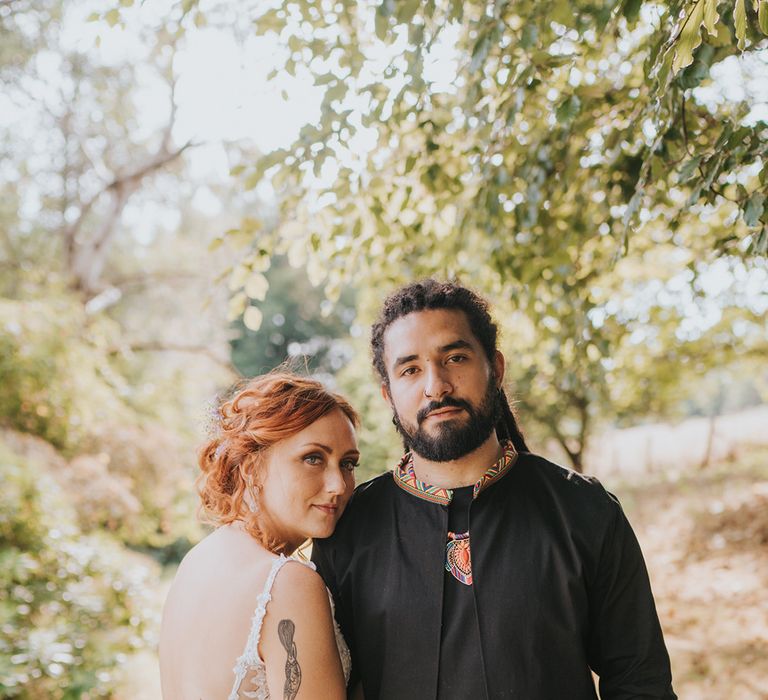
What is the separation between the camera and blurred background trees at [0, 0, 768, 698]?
2.57 m

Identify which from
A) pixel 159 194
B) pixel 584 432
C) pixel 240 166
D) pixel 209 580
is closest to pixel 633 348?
pixel 584 432

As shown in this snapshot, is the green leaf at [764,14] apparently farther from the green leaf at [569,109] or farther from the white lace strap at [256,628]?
the white lace strap at [256,628]

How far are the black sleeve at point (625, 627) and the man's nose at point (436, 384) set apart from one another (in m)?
0.62

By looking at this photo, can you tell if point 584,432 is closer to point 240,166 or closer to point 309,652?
point 240,166

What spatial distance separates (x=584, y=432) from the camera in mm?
10258

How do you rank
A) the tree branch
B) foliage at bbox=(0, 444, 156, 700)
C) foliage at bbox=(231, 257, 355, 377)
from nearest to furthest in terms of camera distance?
foliage at bbox=(0, 444, 156, 700) < the tree branch < foliage at bbox=(231, 257, 355, 377)

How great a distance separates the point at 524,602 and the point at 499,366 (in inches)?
31.4

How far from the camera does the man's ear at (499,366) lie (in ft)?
8.14

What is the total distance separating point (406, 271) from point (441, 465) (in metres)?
2.19

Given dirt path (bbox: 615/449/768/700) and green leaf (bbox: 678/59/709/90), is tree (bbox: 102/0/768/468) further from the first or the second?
dirt path (bbox: 615/449/768/700)

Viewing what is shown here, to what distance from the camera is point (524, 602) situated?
6.80ft

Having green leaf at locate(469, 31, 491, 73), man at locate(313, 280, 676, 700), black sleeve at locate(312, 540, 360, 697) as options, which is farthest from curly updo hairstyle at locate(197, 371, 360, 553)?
green leaf at locate(469, 31, 491, 73)

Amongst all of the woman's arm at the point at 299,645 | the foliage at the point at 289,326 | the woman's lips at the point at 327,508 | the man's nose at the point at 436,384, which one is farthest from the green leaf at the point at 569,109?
the foliage at the point at 289,326

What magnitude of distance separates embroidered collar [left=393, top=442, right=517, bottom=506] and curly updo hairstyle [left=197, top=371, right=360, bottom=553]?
0.94ft
